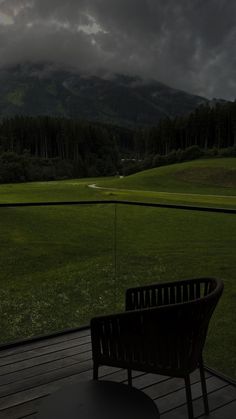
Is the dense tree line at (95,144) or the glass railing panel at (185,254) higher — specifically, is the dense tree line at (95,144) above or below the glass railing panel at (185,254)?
above

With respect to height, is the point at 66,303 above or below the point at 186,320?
below

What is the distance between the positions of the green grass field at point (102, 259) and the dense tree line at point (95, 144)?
1494 inches

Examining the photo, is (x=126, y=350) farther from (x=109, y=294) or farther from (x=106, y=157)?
(x=106, y=157)

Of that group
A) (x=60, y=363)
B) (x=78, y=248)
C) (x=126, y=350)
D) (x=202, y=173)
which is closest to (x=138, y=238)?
(x=78, y=248)

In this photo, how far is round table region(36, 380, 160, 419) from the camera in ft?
5.32

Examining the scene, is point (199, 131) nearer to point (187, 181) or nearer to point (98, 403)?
point (187, 181)

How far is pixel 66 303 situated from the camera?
251 inches

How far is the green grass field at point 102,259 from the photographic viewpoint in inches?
205

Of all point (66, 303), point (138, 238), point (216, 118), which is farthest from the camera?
point (216, 118)

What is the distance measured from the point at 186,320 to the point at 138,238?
9.75m

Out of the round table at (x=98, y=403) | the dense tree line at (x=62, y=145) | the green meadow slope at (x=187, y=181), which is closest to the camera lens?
the round table at (x=98, y=403)

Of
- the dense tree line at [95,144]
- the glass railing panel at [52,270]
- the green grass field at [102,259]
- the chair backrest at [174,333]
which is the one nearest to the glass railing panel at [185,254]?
the green grass field at [102,259]

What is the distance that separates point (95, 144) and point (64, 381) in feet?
242

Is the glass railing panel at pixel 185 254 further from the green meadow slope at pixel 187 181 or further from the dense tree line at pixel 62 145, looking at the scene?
the dense tree line at pixel 62 145
